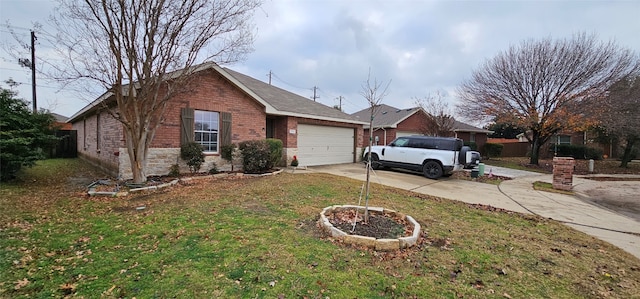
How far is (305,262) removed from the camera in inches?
127

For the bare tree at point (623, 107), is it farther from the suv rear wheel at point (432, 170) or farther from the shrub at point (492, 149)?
the suv rear wheel at point (432, 170)

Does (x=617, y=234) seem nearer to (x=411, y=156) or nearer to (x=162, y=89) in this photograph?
(x=411, y=156)

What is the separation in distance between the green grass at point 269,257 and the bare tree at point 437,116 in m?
13.8

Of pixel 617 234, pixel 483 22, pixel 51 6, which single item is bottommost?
pixel 617 234

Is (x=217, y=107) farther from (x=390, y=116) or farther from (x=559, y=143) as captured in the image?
(x=559, y=143)

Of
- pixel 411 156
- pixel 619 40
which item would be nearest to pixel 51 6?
pixel 411 156

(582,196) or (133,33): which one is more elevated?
(133,33)

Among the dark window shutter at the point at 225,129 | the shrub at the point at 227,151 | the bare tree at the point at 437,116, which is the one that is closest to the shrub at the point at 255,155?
the shrub at the point at 227,151

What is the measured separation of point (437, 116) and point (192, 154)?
16.3m

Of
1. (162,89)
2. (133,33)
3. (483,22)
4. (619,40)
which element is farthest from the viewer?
(619,40)

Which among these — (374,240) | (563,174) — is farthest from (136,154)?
(563,174)

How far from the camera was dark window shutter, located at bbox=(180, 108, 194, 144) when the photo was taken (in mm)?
9469

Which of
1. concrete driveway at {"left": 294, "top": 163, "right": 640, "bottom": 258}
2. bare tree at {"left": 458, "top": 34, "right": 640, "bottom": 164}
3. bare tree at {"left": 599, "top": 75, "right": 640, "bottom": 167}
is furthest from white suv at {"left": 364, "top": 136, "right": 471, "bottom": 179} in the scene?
bare tree at {"left": 599, "top": 75, "right": 640, "bottom": 167}

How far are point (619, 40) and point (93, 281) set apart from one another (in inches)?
910
